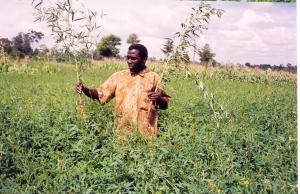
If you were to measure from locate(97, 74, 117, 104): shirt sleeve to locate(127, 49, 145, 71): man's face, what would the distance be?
169 millimetres

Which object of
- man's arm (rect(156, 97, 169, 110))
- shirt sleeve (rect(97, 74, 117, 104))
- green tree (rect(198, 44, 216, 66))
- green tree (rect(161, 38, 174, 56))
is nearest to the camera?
green tree (rect(161, 38, 174, 56))

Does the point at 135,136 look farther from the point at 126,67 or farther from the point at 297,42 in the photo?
the point at 297,42

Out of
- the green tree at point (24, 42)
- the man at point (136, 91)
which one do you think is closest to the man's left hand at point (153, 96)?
the man at point (136, 91)

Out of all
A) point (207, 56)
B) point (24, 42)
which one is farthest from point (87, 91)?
point (207, 56)

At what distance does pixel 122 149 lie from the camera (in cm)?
203

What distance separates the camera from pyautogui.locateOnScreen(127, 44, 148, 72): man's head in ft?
8.71

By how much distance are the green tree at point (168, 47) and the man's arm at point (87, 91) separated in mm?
520

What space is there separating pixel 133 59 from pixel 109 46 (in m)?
0.24

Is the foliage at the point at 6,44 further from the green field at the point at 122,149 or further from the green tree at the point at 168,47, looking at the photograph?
→ the green tree at the point at 168,47

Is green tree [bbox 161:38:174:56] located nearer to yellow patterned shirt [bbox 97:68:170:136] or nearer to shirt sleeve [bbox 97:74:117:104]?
yellow patterned shirt [bbox 97:68:170:136]

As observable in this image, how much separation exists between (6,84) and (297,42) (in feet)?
6.37

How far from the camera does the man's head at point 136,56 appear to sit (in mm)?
2656

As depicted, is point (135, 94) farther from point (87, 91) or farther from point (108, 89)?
point (87, 91)

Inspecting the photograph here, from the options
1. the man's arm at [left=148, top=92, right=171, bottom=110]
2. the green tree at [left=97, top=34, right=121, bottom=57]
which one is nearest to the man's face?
the green tree at [left=97, top=34, right=121, bottom=57]
